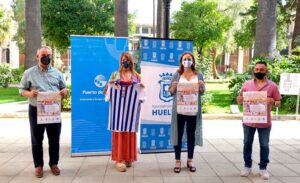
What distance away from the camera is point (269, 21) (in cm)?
1427

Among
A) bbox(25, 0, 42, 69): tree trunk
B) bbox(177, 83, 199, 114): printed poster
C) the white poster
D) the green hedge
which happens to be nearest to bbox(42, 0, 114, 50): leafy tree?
bbox(25, 0, 42, 69): tree trunk

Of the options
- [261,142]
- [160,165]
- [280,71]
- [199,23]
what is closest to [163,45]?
[160,165]

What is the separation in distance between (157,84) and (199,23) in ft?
85.8

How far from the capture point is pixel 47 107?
217 inches

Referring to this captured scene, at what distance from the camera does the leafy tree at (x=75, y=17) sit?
83.6ft

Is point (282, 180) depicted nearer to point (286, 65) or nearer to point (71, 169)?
point (71, 169)

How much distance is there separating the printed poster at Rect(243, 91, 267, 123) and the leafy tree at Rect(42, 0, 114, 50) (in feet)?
71.0

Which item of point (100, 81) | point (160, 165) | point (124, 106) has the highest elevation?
point (100, 81)

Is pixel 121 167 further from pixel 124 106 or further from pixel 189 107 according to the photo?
pixel 189 107

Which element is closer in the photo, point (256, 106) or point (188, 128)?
point (256, 106)

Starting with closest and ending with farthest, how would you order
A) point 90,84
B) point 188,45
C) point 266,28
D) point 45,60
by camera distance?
point 45,60 → point 90,84 → point 188,45 → point 266,28

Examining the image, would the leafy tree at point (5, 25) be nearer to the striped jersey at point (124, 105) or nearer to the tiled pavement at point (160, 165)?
the tiled pavement at point (160, 165)

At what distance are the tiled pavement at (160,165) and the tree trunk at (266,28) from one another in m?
5.89

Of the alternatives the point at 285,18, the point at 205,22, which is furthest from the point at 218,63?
the point at 285,18
